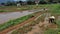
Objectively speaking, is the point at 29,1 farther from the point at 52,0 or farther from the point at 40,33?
the point at 40,33

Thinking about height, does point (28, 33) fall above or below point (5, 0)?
above

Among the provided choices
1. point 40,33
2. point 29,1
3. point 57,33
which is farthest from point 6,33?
point 29,1

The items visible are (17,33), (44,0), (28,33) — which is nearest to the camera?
(17,33)

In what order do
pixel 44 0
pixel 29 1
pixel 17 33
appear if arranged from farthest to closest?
pixel 44 0, pixel 29 1, pixel 17 33

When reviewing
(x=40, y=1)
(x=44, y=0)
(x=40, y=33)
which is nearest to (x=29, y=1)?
(x=40, y=1)

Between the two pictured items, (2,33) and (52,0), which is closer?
(2,33)

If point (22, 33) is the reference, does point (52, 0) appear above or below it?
below

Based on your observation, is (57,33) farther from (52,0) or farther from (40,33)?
(52,0)

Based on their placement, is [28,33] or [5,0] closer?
[28,33]

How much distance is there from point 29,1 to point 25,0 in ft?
Result: 19.9

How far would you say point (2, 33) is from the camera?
29.5 feet

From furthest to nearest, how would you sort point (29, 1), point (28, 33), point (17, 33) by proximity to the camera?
point (29, 1) → point (28, 33) → point (17, 33)

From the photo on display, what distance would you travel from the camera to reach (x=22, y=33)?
353 inches

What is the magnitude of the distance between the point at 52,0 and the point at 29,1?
9.90m
